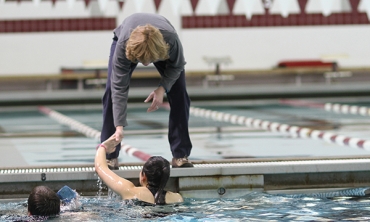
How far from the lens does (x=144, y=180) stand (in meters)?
4.53

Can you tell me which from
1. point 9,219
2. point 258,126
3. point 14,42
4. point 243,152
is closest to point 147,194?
point 9,219

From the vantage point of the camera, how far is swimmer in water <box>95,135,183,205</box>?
4461 mm

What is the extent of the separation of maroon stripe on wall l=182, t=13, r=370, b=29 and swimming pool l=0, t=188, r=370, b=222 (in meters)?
12.2

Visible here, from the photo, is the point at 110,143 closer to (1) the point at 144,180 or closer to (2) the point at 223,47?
(1) the point at 144,180

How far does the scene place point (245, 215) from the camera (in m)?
4.29

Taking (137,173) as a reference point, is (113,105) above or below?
above

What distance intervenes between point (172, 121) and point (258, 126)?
466 centimetres

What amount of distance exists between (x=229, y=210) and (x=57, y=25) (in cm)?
1254

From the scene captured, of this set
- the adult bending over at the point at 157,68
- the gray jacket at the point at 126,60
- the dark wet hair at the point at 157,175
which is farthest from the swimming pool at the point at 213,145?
the gray jacket at the point at 126,60

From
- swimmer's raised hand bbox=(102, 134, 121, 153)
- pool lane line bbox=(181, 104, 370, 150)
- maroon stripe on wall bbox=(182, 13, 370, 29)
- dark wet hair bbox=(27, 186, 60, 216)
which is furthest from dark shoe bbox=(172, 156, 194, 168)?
maroon stripe on wall bbox=(182, 13, 370, 29)

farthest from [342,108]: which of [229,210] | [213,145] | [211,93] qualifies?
[229,210]

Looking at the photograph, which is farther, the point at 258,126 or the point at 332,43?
the point at 332,43

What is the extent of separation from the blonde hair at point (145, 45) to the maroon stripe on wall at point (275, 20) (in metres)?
12.8

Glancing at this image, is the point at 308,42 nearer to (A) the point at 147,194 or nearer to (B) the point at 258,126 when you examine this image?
(B) the point at 258,126
